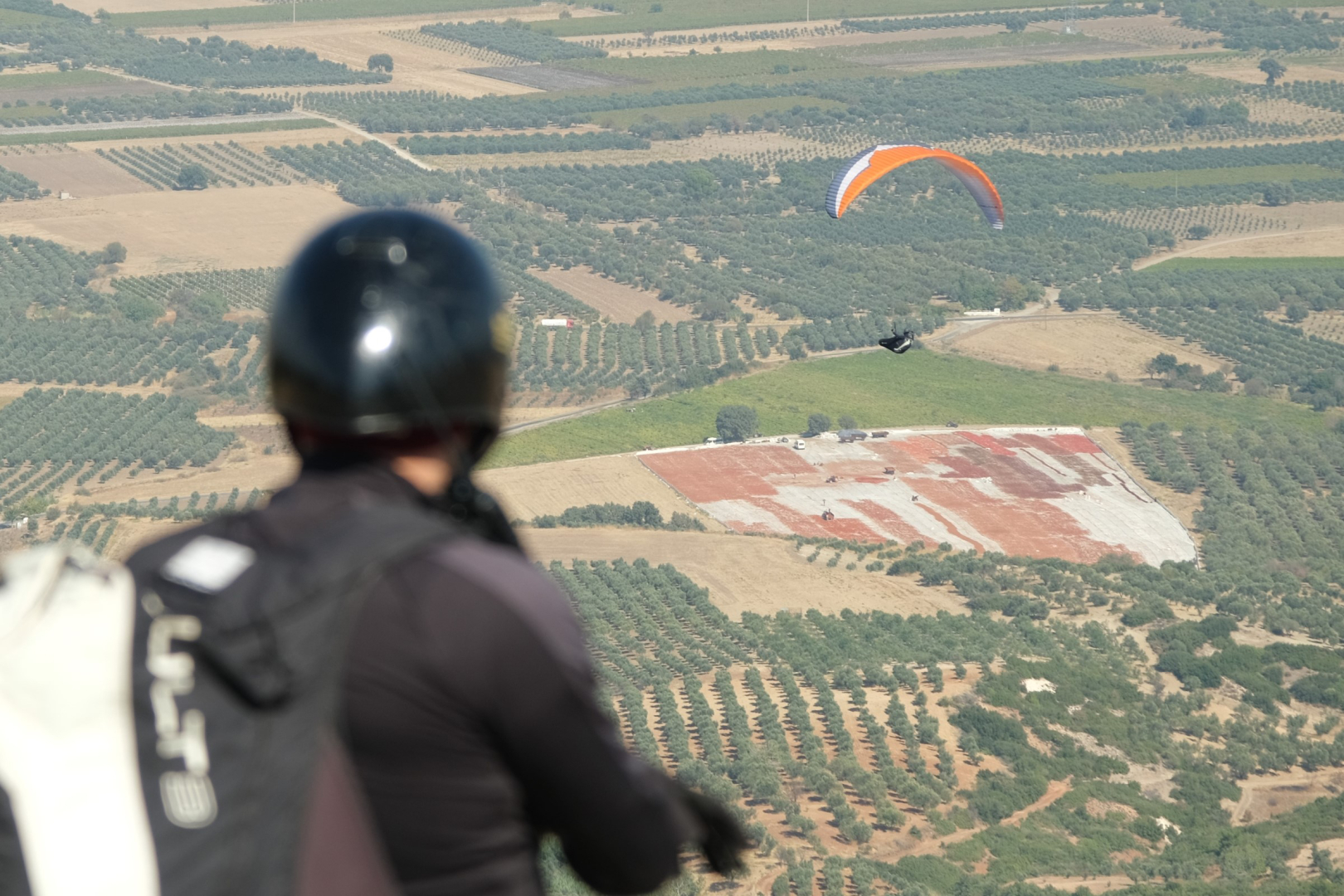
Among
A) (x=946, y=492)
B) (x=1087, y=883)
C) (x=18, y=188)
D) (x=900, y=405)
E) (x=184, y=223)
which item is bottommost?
(x=900, y=405)

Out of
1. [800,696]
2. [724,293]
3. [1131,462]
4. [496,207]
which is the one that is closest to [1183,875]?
[800,696]

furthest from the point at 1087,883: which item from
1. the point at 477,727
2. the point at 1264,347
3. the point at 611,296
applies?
the point at 611,296

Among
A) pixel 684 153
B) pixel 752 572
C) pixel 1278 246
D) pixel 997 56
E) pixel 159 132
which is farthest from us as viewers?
pixel 997 56

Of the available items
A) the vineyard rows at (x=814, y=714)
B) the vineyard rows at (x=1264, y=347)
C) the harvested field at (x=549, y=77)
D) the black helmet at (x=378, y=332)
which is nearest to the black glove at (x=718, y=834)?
the black helmet at (x=378, y=332)

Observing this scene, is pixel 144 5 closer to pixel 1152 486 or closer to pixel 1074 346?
pixel 1074 346

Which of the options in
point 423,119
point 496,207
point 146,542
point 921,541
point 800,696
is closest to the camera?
point 146,542

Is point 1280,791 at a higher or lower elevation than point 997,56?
lower

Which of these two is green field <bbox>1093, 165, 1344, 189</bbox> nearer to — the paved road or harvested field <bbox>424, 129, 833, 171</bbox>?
harvested field <bbox>424, 129, 833, 171</bbox>

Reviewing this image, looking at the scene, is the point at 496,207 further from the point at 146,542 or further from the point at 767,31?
the point at 146,542
